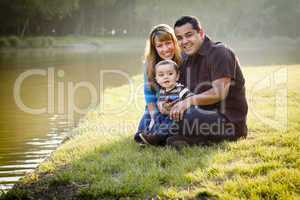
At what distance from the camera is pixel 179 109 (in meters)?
6.32

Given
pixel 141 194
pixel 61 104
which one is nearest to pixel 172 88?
pixel 141 194

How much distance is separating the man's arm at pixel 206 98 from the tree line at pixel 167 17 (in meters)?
54.3

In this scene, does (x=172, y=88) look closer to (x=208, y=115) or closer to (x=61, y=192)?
(x=208, y=115)

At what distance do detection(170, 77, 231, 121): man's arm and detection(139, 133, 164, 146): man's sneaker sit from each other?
41 cm

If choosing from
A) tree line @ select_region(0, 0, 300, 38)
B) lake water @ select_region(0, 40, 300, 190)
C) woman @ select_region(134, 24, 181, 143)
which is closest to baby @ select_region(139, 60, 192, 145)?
woman @ select_region(134, 24, 181, 143)

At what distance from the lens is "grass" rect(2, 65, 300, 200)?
15.6 ft

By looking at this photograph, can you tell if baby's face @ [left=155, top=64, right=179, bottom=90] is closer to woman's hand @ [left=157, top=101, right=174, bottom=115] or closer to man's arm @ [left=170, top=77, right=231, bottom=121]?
woman's hand @ [left=157, top=101, right=174, bottom=115]

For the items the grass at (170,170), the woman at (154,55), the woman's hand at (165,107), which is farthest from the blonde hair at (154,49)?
the grass at (170,170)

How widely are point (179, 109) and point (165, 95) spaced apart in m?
0.47

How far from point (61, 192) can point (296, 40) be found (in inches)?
2844

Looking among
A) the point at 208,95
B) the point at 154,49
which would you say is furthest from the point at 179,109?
the point at 154,49

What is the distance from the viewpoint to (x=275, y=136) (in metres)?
6.83

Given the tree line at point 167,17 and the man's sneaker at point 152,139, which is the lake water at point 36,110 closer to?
the man's sneaker at point 152,139

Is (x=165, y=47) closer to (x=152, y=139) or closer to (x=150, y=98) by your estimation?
(x=150, y=98)
